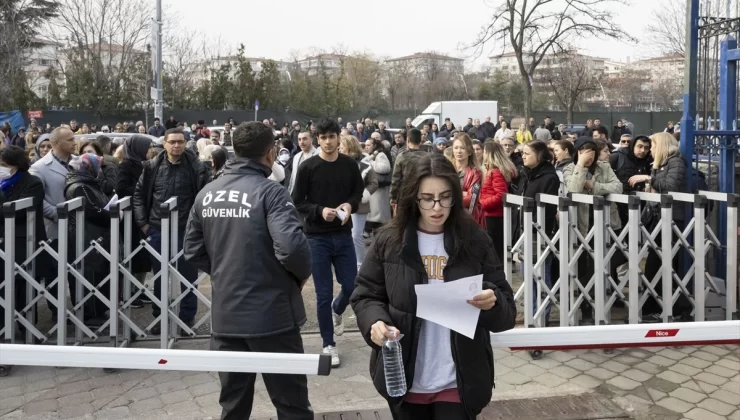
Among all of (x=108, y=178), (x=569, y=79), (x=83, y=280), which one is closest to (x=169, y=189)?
(x=83, y=280)

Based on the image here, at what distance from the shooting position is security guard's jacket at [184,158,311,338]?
142 inches

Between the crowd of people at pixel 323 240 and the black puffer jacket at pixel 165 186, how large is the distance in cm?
1

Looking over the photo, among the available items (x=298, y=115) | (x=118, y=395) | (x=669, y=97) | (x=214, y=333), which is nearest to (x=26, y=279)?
(x=118, y=395)

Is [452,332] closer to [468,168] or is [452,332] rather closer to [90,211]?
[468,168]

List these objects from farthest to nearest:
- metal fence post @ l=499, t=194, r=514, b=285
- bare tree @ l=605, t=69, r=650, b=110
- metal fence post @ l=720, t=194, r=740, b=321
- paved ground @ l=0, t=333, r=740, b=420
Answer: bare tree @ l=605, t=69, r=650, b=110
metal fence post @ l=499, t=194, r=514, b=285
metal fence post @ l=720, t=194, r=740, b=321
paved ground @ l=0, t=333, r=740, b=420

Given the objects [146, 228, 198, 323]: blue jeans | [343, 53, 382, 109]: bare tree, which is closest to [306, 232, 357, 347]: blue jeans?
[146, 228, 198, 323]: blue jeans

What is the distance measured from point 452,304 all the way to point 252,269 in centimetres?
136

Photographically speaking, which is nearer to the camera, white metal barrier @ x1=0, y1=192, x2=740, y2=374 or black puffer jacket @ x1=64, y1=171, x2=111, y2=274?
white metal barrier @ x1=0, y1=192, x2=740, y2=374

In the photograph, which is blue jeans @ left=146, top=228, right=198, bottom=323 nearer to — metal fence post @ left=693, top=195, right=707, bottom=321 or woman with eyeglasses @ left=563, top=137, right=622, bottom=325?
woman with eyeglasses @ left=563, top=137, right=622, bottom=325

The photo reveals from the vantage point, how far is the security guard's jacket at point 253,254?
3.61 metres

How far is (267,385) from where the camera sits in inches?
147

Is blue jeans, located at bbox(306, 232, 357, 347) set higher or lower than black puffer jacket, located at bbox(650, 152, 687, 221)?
lower

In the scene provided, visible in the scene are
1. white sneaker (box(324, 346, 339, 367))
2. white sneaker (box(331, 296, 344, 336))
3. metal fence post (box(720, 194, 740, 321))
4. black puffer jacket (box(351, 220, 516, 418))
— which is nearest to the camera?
black puffer jacket (box(351, 220, 516, 418))

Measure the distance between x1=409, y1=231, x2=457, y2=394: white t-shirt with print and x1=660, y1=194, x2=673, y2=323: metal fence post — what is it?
3.95 m
